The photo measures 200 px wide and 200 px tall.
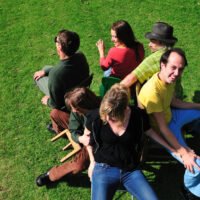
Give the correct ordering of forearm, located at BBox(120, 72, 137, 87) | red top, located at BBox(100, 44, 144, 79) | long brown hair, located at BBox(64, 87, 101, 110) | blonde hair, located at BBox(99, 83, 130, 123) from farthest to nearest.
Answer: red top, located at BBox(100, 44, 144, 79), forearm, located at BBox(120, 72, 137, 87), long brown hair, located at BBox(64, 87, 101, 110), blonde hair, located at BBox(99, 83, 130, 123)

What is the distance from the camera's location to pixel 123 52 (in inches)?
217

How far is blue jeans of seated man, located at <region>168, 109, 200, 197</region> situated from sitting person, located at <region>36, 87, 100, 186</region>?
1.00 meters

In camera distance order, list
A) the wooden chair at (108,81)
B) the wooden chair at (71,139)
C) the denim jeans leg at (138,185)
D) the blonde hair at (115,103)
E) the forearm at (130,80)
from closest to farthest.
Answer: the blonde hair at (115,103) → the denim jeans leg at (138,185) → the forearm at (130,80) → the wooden chair at (108,81) → the wooden chair at (71,139)

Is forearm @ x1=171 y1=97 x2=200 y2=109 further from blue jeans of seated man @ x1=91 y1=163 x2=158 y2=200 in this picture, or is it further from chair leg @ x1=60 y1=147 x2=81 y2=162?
chair leg @ x1=60 y1=147 x2=81 y2=162

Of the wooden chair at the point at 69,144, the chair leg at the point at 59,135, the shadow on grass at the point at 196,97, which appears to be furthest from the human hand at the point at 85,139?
the shadow on grass at the point at 196,97

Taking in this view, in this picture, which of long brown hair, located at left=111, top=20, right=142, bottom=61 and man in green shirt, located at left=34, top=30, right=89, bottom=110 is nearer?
man in green shirt, located at left=34, top=30, right=89, bottom=110

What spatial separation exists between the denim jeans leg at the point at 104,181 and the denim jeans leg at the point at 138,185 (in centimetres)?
12

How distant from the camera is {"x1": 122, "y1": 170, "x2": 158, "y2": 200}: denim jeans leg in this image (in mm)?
4332

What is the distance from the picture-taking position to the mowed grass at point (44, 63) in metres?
5.30

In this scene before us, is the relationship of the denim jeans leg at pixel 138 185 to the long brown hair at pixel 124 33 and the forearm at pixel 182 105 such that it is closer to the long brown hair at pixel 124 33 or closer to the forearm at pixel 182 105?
the forearm at pixel 182 105

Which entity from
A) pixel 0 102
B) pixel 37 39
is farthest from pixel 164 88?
pixel 37 39

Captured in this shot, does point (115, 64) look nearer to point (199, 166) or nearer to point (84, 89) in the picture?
point (84, 89)

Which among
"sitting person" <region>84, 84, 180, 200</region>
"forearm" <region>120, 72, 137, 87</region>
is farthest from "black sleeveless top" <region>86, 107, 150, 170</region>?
"forearm" <region>120, 72, 137, 87</region>

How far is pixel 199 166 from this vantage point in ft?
14.6
